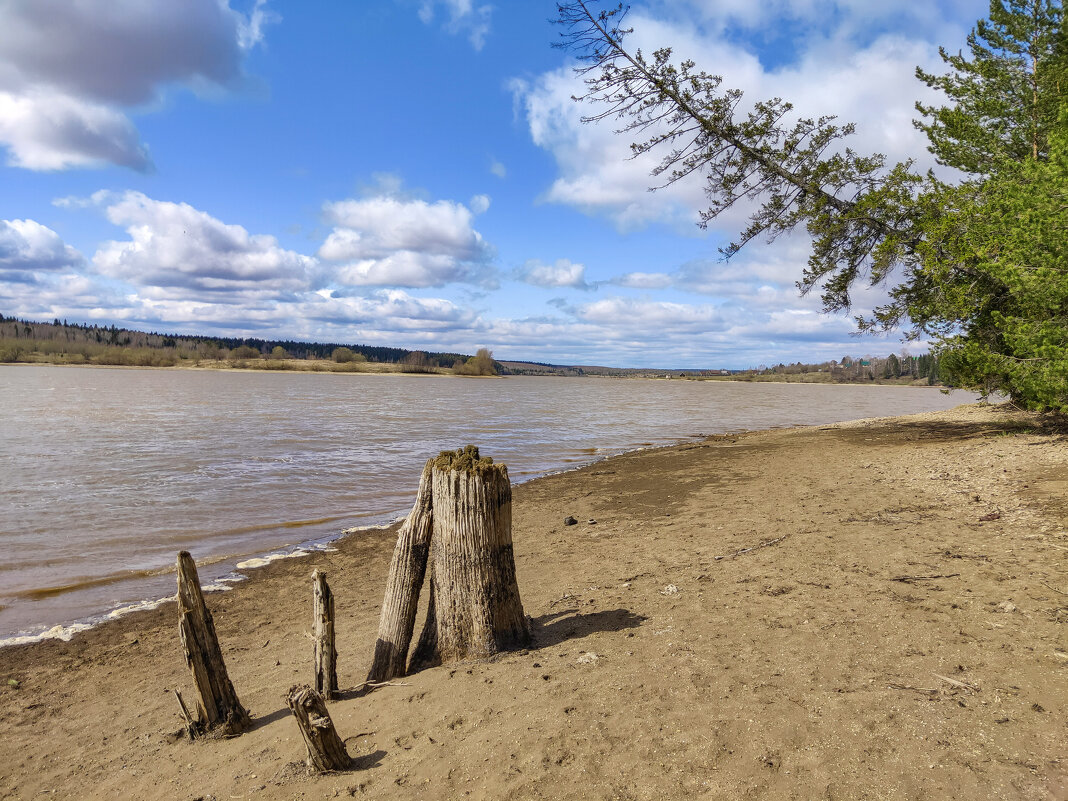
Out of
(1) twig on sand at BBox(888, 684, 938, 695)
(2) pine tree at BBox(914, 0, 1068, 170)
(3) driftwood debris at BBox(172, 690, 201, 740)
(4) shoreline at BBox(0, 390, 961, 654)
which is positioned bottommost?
(4) shoreline at BBox(0, 390, 961, 654)

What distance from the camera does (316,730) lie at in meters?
3.36

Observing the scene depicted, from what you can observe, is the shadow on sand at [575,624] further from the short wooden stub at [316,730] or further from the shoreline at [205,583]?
the shoreline at [205,583]

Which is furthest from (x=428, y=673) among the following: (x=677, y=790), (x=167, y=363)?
(x=167, y=363)

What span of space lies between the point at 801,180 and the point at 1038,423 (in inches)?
369

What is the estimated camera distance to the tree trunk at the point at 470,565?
456cm

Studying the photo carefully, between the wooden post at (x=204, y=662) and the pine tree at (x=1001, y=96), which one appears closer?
the wooden post at (x=204, y=662)

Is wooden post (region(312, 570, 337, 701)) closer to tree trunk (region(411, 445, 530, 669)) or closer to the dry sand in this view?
the dry sand

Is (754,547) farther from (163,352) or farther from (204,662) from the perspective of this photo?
(163,352)

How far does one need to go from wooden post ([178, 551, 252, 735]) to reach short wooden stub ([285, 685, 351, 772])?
121 centimetres

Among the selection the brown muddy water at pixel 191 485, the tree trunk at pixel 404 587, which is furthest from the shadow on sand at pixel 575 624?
the brown muddy water at pixel 191 485

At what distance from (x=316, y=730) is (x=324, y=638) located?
1064 millimetres

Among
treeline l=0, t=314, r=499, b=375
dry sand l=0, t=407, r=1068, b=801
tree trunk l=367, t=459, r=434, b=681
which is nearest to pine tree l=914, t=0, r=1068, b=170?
dry sand l=0, t=407, r=1068, b=801

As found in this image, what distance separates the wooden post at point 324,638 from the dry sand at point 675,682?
0.25m

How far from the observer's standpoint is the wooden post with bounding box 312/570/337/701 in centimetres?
430
